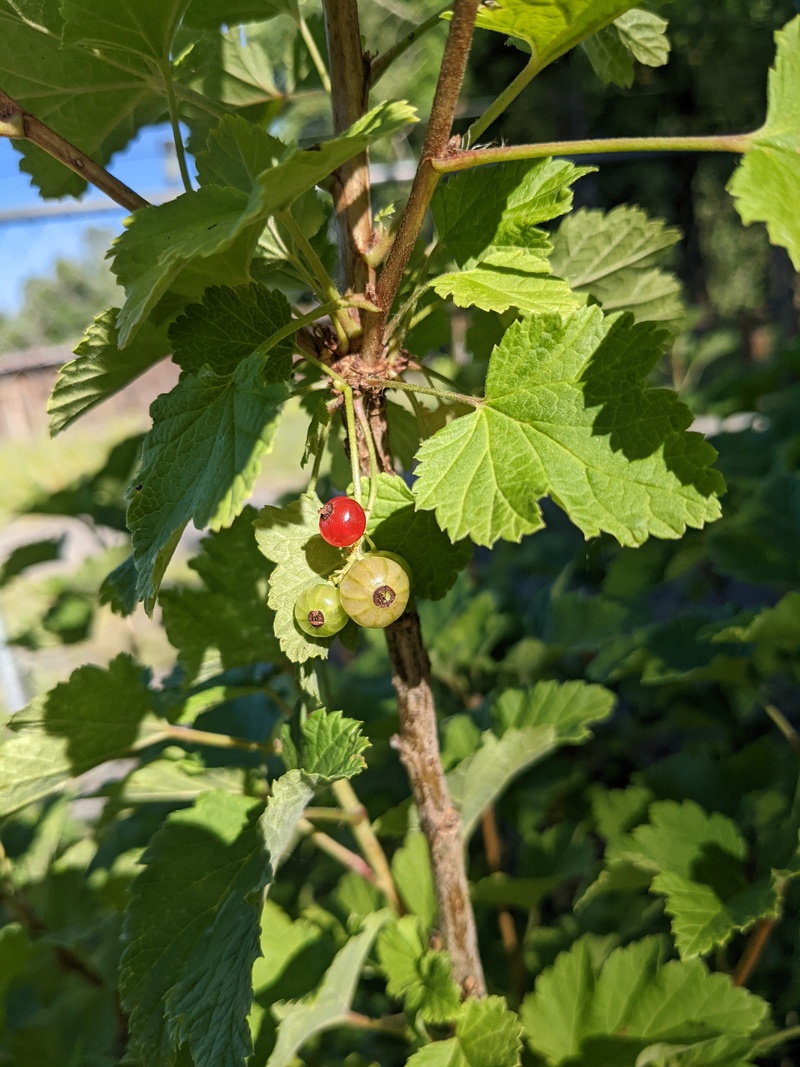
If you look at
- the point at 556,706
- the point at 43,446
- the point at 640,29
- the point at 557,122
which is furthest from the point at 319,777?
the point at 43,446

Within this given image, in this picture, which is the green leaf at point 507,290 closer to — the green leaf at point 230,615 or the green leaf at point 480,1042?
the green leaf at point 230,615

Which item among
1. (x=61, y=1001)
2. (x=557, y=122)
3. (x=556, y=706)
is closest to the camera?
(x=556, y=706)

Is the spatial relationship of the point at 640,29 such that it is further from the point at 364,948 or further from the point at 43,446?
the point at 43,446

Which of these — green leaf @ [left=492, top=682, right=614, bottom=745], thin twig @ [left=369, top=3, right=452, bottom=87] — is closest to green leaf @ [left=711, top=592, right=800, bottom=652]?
green leaf @ [left=492, top=682, right=614, bottom=745]

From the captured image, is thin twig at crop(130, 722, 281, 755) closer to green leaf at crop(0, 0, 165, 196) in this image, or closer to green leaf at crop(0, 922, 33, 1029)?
green leaf at crop(0, 922, 33, 1029)

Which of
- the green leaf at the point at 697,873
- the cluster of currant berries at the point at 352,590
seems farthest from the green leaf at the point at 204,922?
the green leaf at the point at 697,873

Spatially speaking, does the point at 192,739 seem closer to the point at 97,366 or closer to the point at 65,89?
the point at 97,366
